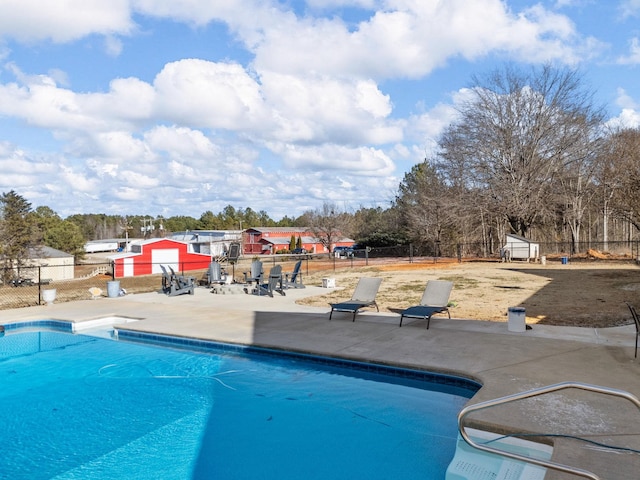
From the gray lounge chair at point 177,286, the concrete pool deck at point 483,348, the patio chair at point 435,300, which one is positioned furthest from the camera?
the gray lounge chair at point 177,286

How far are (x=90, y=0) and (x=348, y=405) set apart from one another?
1068cm

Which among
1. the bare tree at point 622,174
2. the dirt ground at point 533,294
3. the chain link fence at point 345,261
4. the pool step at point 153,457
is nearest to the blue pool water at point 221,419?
the pool step at point 153,457

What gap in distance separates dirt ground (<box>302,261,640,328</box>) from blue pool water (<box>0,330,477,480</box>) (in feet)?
15.0

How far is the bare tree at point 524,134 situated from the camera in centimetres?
3047

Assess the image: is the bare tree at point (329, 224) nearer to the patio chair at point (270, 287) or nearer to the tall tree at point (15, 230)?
the tall tree at point (15, 230)

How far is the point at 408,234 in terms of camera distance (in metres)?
44.3

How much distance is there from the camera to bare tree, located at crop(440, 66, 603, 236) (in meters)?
30.5

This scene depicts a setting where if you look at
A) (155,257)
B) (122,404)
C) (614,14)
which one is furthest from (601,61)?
(155,257)

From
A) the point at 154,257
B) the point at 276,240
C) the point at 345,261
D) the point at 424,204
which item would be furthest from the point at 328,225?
the point at 154,257

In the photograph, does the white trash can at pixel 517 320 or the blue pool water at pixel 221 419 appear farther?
the white trash can at pixel 517 320

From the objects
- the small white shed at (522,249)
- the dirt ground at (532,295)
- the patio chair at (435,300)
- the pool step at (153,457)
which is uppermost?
the small white shed at (522,249)

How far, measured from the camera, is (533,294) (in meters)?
13.3

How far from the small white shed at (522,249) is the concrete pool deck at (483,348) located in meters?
19.4

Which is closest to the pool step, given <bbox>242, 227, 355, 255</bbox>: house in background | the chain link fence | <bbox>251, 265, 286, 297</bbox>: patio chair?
<bbox>251, 265, 286, 297</bbox>: patio chair
